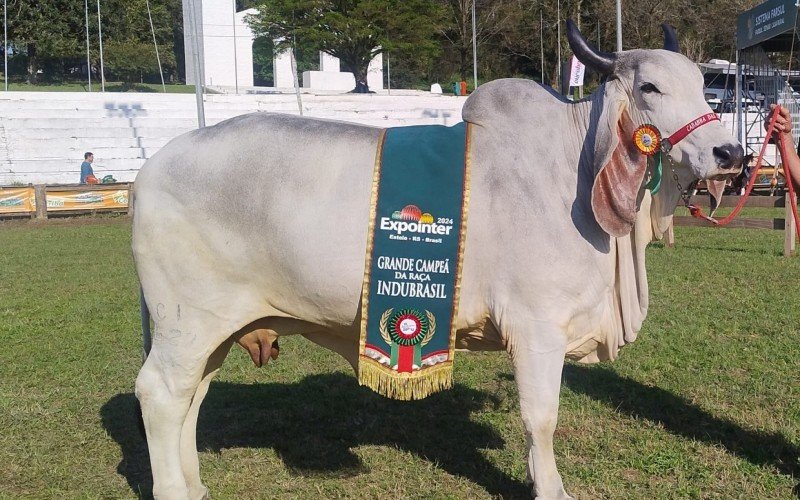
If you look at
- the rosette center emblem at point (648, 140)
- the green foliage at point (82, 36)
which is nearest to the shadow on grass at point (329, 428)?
the rosette center emblem at point (648, 140)

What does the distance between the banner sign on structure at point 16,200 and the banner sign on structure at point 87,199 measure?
44 centimetres

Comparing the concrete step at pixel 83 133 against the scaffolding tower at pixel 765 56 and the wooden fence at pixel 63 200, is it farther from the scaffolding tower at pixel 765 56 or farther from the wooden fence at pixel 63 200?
the scaffolding tower at pixel 765 56

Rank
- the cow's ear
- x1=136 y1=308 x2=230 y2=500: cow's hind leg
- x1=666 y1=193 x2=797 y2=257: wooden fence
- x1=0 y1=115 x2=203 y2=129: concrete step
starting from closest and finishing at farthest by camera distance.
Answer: the cow's ear < x1=136 y1=308 x2=230 y2=500: cow's hind leg < x1=666 y1=193 x2=797 y2=257: wooden fence < x1=0 y1=115 x2=203 y2=129: concrete step

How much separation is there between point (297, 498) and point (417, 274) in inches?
63.2

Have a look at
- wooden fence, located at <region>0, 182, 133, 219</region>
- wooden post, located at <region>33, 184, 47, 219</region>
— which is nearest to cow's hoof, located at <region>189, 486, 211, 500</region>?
wooden fence, located at <region>0, 182, 133, 219</region>

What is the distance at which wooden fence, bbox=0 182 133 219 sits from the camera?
20.8m

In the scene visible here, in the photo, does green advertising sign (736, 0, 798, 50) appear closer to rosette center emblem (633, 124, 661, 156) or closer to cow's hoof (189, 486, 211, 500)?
rosette center emblem (633, 124, 661, 156)

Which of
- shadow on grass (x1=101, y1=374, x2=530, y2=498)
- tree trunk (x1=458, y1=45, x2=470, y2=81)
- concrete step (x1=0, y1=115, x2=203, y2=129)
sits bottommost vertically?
shadow on grass (x1=101, y1=374, x2=530, y2=498)

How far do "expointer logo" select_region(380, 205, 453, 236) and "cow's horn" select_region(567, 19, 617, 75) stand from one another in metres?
0.99

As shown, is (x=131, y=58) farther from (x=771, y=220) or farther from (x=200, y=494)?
(x=200, y=494)

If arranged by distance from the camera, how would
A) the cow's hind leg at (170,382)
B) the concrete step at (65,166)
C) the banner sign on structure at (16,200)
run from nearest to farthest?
1. the cow's hind leg at (170,382)
2. the banner sign on structure at (16,200)
3. the concrete step at (65,166)

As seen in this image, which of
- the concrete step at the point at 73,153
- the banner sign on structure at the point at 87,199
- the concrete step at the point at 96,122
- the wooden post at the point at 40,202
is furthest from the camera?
the concrete step at the point at 96,122

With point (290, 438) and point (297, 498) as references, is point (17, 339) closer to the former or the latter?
point (290, 438)

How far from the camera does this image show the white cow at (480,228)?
390cm
